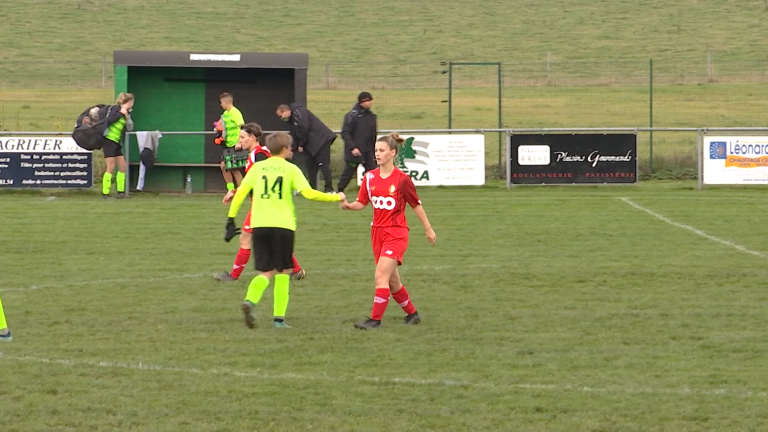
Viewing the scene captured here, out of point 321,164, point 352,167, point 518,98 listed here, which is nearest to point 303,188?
point 352,167

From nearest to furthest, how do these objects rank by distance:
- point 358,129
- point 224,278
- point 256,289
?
1. point 256,289
2. point 224,278
3. point 358,129

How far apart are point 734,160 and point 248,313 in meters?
14.8

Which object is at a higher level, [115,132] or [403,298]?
[115,132]

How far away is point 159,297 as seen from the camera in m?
11.8

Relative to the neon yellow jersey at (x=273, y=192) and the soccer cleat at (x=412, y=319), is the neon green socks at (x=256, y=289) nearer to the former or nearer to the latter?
the neon yellow jersey at (x=273, y=192)

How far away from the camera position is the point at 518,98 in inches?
1528

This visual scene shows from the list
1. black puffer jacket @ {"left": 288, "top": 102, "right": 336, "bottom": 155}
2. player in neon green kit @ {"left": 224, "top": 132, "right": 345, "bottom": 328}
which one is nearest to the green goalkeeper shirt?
player in neon green kit @ {"left": 224, "top": 132, "right": 345, "bottom": 328}

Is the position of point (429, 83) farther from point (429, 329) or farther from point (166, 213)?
point (429, 329)

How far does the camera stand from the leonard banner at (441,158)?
888 inches

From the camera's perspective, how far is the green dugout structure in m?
22.9

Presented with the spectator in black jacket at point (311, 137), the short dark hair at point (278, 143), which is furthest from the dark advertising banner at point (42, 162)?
the short dark hair at point (278, 143)

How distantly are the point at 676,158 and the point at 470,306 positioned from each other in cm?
1611

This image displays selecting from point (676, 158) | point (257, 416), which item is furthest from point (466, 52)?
point (257, 416)

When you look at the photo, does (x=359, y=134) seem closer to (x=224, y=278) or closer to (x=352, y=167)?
(x=352, y=167)
